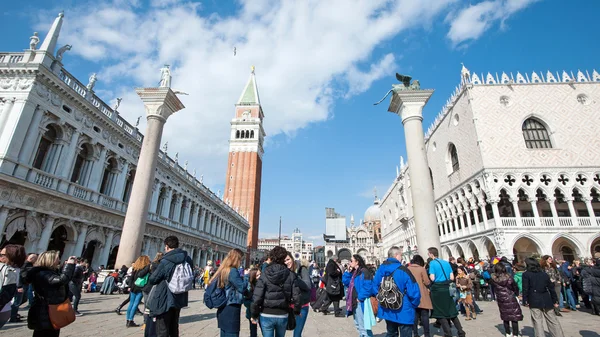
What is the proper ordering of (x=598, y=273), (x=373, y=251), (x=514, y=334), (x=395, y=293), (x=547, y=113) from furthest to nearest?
(x=373, y=251), (x=547, y=113), (x=598, y=273), (x=514, y=334), (x=395, y=293)

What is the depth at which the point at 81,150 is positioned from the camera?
17500mm

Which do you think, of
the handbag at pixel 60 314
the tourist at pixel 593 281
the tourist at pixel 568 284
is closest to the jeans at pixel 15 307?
the handbag at pixel 60 314

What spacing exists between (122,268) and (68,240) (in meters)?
8.31

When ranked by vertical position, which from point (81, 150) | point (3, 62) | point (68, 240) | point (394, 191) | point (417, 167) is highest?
point (394, 191)

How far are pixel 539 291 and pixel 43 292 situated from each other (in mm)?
7812

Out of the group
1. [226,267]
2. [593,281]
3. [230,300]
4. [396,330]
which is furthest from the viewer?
[593,281]

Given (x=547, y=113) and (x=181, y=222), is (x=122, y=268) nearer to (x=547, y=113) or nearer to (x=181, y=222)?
(x=181, y=222)

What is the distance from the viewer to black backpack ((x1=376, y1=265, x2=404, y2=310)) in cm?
419

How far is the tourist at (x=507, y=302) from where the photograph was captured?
576 centimetres

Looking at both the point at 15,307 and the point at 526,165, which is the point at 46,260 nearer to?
the point at 15,307

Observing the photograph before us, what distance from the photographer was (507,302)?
5.85 m

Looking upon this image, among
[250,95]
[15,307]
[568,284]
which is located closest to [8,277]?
[15,307]

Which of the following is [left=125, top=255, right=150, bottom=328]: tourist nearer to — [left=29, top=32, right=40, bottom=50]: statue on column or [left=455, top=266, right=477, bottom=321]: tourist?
[left=455, top=266, right=477, bottom=321]: tourist

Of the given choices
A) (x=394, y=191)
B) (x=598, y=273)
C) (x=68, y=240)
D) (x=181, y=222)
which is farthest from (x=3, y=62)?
(x=394, y=191)
